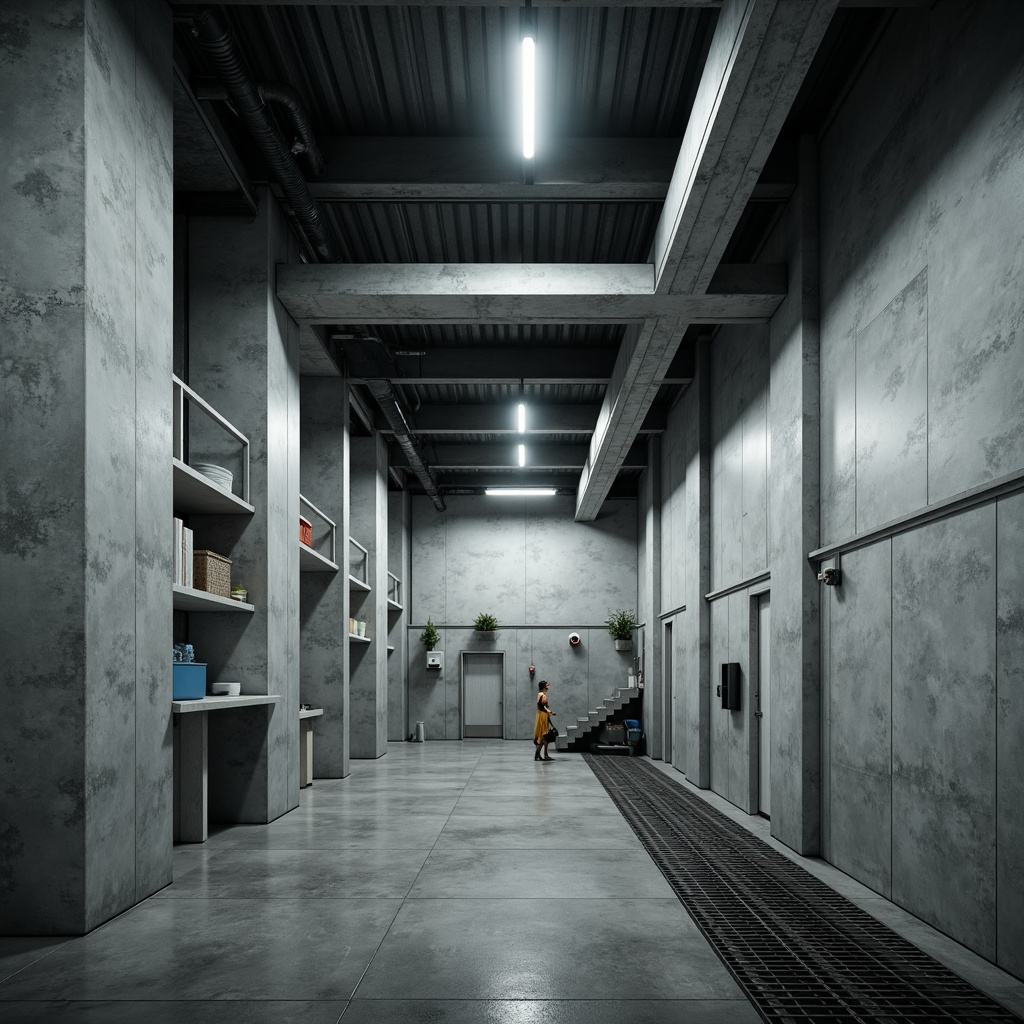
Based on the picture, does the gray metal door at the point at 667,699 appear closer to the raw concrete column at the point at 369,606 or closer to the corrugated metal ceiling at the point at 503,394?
the corrugated metal ceiling at the point at 503,394

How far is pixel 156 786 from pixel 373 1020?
3.03 meters

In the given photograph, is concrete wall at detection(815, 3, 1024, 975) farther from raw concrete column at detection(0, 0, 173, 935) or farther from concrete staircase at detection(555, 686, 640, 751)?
concrete staircase at detection(555, 686, 640, 751)

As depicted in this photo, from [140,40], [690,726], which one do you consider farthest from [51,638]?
[690,726]

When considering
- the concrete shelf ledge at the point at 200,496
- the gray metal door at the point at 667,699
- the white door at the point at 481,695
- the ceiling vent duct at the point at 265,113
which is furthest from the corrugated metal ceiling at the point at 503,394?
the white door at the point at 481,695

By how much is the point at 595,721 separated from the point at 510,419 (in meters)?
7.16

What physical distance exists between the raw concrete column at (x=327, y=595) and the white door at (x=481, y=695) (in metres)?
10.3

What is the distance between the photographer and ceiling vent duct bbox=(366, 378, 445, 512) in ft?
46.9

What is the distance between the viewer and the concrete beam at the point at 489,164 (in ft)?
28.9

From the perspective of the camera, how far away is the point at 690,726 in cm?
1448

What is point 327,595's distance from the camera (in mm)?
13578

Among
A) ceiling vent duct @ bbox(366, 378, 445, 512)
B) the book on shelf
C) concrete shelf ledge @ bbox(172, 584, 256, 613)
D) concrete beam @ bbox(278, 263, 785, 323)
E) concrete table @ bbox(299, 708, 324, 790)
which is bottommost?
concrete table @ bbox(299, 708, 324, 790)

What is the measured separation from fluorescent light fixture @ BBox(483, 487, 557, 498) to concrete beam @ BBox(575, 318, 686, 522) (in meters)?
3.52

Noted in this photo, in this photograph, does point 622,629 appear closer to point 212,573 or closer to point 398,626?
point 398,626

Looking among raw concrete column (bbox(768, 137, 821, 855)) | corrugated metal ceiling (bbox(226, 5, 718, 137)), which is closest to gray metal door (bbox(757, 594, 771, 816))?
raw concrete column (bbox(768, 137, 821, 855))
